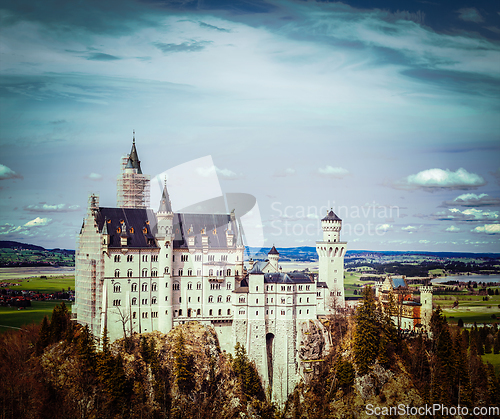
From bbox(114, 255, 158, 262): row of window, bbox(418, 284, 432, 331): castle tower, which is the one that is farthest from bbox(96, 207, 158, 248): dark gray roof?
bbox(418, 284, 432, 331): castle tower

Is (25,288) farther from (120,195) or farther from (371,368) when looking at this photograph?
(371,368)

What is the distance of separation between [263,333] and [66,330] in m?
31.4

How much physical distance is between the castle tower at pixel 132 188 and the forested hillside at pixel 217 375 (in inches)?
948

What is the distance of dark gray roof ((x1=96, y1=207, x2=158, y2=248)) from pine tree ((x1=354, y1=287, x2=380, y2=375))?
34.5 metres

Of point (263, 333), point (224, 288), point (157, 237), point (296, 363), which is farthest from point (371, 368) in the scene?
point (157, 237)

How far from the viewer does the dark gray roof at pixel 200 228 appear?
95250mm

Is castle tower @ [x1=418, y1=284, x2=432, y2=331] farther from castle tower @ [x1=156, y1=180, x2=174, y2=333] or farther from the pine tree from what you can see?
castle tower @ [x1=156, y1=180, x2=174, y2=333]

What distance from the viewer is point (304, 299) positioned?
92.7 meters

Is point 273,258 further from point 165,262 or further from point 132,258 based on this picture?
point 132,258

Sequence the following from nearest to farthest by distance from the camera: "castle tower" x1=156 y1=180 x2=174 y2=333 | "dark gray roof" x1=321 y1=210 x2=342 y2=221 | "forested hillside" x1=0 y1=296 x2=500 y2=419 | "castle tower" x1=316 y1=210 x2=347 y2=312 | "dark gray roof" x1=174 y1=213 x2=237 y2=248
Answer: "forested hillside" x1=0 y1=296 x2=500 y2=419, "castle tower" x1=156 y1=180 x2=174 y2=333, "dark gray roof" x1=174 y1=213 x2=237 y2=248, "castle tower" x1=316 y1=210 x2=347 y2=312, "dark gray roof" x1=321 y1=210 x2=342 y2=221

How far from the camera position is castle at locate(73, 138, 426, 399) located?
8812cm

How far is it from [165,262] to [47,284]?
84.0 metres

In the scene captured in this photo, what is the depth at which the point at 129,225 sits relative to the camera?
9100 centimetres

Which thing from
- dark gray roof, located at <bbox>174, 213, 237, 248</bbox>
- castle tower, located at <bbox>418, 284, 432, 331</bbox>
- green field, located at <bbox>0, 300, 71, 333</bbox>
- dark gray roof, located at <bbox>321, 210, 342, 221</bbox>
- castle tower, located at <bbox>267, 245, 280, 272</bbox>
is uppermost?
dark gray roof, located at <bbox>321, 210, 342, 221</bbox>
